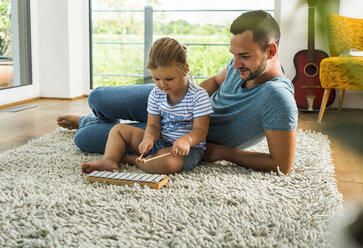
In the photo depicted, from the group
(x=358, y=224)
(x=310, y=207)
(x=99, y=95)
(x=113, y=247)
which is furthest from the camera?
(x=99, y=95)

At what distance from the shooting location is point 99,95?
1.74 meters

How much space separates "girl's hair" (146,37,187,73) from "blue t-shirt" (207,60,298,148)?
237mm

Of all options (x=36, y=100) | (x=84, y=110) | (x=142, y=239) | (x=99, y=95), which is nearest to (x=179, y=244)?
(x=142, y=239)

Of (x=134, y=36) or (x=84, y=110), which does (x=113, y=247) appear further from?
(x=134, y=36)

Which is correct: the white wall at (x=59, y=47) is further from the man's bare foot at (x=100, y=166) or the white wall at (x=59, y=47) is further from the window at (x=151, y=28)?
the man's bare foot at (x=100, y=166)

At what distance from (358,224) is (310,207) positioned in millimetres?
957

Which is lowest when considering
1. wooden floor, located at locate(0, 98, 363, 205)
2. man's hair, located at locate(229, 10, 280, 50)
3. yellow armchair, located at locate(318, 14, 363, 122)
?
wooden floor, located at locate(0, 98, 363, 205)

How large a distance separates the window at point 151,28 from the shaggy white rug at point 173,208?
7.39 feet

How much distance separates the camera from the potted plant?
2934 millimetres

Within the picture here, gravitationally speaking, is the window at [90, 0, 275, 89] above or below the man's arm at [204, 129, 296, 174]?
above

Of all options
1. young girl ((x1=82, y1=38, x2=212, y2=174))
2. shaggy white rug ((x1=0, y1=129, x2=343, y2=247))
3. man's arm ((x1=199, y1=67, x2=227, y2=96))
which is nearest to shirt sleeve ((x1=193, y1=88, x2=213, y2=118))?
young girl ((x1=82, y1=38, x2=212, y2=174))

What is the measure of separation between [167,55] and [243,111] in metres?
0.33

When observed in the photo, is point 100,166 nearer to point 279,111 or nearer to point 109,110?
point 109,110

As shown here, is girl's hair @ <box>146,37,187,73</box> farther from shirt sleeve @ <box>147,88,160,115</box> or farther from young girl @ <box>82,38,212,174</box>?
shirt sleeve @ <box>147,88,160,115</box>
